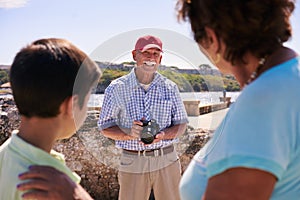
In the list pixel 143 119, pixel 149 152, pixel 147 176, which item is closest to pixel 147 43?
pixel 143 119

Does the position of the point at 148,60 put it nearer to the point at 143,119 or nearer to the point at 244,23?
the point at 143,119

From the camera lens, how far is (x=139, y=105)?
3.63m

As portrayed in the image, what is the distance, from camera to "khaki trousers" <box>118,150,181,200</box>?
402 cm

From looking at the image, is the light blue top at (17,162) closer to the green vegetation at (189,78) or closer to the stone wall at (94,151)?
the green vegetation at (189,78)

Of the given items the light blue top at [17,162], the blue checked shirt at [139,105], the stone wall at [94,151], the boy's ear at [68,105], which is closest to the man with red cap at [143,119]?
the blue checked shirt at [139,105]

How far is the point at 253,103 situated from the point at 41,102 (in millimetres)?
687

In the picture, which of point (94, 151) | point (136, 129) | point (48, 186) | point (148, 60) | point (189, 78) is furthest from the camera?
point (94, 151)

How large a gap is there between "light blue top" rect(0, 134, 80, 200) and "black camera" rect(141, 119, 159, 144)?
7.30 feet

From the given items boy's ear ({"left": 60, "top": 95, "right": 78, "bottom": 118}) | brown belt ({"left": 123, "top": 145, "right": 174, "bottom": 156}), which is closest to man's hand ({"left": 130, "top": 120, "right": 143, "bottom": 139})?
brown belt ({"left": 123, "top": 145, "right": 174, "bottom": 156})

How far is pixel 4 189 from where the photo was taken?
135cm

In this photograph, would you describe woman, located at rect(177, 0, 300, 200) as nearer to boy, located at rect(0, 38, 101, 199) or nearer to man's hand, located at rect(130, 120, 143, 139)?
boy, located at rect(0, 38, 101, 199)

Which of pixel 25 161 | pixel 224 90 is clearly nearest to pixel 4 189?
pixel 25 161

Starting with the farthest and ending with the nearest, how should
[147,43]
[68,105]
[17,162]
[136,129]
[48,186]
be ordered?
[147,43] → [136,129] → [68,105] → [17,162] → [48,186]

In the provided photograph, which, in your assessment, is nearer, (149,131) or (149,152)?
(149,131)
